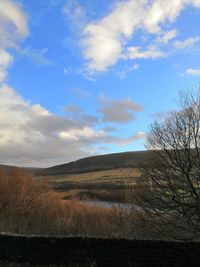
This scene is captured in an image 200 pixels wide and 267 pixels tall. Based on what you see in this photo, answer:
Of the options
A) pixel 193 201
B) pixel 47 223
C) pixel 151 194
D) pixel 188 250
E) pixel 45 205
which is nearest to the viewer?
pixel 188 250

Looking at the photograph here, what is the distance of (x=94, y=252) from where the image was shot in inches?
618

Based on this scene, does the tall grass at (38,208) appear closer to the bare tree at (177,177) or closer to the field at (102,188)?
the field at (102,188)

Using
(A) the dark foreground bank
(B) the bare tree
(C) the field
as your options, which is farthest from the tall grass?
(A) the dark foreground bank

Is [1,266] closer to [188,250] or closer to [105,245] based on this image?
[105,245]

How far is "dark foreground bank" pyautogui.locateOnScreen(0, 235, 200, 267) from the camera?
48.8 ft

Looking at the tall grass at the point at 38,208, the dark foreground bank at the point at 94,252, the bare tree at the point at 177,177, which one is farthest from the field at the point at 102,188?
the dark foreground bank at the point at 94,252

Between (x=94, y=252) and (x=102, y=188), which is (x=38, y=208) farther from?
(x=94, y=252)

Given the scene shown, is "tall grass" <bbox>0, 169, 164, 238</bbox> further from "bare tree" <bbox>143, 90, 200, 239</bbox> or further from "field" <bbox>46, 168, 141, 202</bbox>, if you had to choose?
"bare tree" <bbox>143, 90, 200, 239</bbox>

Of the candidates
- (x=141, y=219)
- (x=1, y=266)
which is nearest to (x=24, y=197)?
(x=141, y=219)

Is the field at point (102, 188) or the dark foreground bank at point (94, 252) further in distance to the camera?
the field at point (102, 188)

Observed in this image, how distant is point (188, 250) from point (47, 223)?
4619 centimetres

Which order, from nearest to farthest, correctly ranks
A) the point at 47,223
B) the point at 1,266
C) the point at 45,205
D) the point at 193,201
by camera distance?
the point at 1,266, the point at 193,201, the point at 47,223, the point at 45,205

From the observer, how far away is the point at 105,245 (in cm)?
1566

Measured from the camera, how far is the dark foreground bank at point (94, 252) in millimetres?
14875
